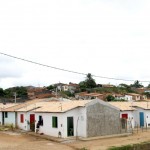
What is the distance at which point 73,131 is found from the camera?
100ft

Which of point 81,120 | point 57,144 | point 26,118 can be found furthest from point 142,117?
point 57,144


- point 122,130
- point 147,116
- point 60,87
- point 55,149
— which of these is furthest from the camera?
point 60,87

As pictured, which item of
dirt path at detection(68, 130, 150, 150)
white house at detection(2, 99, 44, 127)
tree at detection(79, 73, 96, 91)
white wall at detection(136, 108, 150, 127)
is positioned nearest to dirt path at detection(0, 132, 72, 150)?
dirt path at detection(68, 130, 150, 150)

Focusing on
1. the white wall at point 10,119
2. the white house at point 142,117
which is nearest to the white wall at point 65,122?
the white wall at point 10,119

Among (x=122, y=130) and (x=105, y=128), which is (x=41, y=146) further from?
(x=122, y=130)

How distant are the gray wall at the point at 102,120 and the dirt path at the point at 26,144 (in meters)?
4.55

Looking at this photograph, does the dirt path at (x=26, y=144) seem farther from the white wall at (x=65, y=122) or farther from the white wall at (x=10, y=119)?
the white wall at (x=10, y=119)

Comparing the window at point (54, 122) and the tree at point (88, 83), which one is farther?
the tree at point (88, 83)

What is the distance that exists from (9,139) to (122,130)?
11.6 m

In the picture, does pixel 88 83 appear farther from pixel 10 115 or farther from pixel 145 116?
pixel 145 116

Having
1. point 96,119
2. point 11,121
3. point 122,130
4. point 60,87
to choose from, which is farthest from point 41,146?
point 60,87

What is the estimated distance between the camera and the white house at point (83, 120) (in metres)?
30.1

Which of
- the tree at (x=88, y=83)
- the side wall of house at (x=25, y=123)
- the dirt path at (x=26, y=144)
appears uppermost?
the tree at (x=88, y=83)

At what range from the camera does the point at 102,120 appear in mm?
31172
